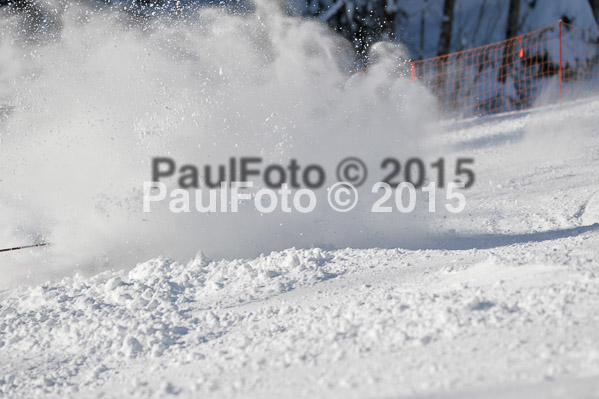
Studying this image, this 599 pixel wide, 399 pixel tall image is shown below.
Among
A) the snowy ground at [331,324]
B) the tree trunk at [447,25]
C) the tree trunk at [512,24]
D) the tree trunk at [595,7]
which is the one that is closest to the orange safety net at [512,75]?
the tree trunk at [512,24]

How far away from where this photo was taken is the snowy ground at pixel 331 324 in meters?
2.60

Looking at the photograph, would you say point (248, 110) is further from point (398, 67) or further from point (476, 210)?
point (398, 67)

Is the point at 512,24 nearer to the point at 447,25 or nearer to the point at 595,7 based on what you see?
the point at 447,25

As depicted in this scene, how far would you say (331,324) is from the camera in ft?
10.6

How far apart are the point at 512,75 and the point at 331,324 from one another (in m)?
12.2

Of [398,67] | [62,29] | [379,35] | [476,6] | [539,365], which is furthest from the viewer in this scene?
[476,6]

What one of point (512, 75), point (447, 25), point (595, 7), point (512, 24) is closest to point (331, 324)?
point (512, 75)

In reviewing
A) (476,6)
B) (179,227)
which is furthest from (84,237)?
(476,6)

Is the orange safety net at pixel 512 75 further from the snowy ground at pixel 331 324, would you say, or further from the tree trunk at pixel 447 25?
the snowy ground at pixel 331 324

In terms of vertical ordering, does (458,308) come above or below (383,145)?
below

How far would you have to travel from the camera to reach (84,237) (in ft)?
16.8

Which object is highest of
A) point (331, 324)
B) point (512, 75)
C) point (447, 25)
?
point (447, 25)

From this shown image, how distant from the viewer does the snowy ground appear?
8.52ft

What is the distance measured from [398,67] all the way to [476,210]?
133 inches
